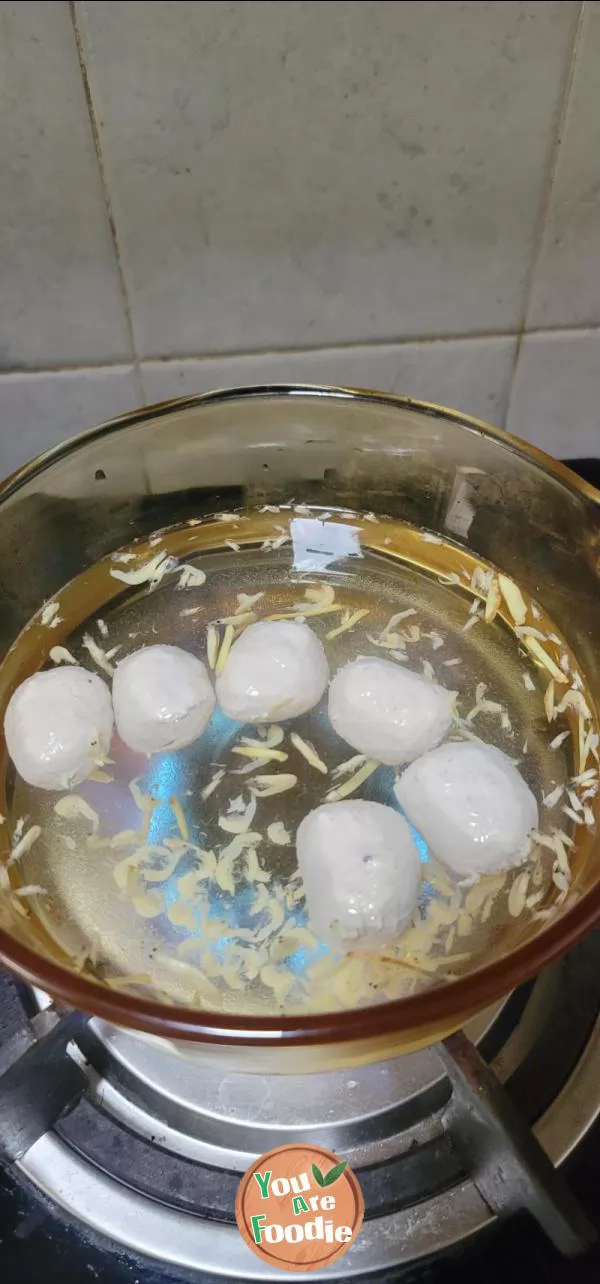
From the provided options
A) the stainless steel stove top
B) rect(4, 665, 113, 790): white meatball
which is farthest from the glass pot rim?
rect(4, 665, 113, 790): white meatball

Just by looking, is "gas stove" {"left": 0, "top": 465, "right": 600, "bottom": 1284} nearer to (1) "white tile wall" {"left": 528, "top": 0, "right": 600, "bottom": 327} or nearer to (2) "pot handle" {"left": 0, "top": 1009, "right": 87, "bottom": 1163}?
(2) "pot handle" {"left": 0, "top": 1009, "right": 87, "bottom": 1163}

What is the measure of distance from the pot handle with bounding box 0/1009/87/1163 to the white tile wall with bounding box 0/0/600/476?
17.9 inches

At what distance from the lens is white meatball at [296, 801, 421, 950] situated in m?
0.50

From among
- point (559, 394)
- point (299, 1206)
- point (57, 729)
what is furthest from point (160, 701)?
point (559, 394)

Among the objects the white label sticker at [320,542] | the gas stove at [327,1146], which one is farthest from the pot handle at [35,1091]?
the white label sticker at [320,542]

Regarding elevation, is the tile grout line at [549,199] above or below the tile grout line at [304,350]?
above

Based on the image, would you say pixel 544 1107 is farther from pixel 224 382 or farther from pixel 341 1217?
Answer: pixel 224 382

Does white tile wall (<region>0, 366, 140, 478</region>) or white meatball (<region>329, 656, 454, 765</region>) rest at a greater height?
white tile wall (<region>0, 366, 140, 478</region>)

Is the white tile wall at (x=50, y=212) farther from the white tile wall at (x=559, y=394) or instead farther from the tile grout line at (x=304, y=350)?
the white tile wall at (x=559, y=394)

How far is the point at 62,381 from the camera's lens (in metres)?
0.71

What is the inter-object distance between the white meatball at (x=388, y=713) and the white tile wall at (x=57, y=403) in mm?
289

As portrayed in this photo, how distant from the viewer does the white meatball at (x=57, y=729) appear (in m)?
0.58

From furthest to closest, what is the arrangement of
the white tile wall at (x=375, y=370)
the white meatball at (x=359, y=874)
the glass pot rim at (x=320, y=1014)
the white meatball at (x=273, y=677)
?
1. the white tile wall at (x=375, y=370)
2. the white meatball at (x=273, y=677)
3. the white meatball at (x=359, y=874)
4. the glass pot rim at (x=320, y=1014)

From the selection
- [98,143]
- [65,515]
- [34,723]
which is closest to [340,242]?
[98,143]
